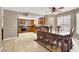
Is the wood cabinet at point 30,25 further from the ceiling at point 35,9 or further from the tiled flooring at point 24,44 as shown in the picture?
the ceiling at point 35,9

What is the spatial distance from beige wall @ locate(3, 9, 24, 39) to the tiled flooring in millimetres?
154

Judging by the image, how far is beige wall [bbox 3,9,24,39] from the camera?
1.65 m

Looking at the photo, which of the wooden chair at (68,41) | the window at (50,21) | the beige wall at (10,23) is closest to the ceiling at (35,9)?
the beige wall at (10,23)

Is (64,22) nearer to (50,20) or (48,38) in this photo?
(50,20)

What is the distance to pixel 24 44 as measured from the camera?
180 centimetres

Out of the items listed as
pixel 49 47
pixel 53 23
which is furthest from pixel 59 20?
pixel 49 47

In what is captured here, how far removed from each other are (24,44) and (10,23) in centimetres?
60

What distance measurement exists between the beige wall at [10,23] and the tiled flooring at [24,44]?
6.1 inches

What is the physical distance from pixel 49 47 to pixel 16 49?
2.64 feet

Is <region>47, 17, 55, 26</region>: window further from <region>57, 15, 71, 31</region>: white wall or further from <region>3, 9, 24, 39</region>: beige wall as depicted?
<region>3, 9, 24, 39</region>: beige wall

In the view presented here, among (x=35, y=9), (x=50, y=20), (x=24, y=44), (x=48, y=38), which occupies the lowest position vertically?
(x=24, y=44)

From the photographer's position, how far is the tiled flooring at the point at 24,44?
1.65m

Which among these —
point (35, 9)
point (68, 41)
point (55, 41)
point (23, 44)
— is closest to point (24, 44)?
point (23, 44)

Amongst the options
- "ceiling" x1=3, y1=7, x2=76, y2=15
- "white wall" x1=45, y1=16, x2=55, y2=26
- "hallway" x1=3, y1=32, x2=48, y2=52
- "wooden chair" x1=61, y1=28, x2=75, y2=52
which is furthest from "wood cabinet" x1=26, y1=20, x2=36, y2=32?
"wooden chair" x1=61, y1=28, x2=75, y2=52
